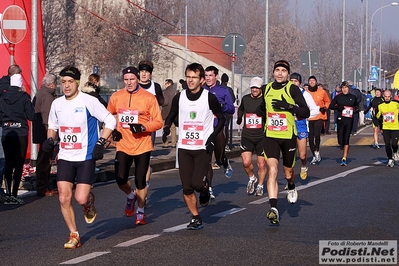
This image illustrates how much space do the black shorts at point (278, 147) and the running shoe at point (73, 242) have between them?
2.96 meters

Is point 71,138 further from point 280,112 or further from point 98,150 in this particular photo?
point 280,112

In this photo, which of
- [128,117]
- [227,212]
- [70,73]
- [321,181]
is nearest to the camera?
[70,73]

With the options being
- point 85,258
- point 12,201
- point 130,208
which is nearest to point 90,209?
point 130,208

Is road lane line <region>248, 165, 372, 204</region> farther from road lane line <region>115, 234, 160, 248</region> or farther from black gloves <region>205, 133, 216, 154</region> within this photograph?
road lane line <region>115, 234, 160, 248</region>

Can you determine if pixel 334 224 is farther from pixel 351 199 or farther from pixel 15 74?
pixel 15 74

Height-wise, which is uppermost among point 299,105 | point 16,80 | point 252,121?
point 16,80

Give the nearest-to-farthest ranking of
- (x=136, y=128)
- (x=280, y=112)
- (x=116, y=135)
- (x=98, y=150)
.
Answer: (x=98, y=150) → (x=116, y=135) → (x=136, y=128) → (x=280, y=112)

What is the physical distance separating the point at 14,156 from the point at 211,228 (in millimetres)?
4238

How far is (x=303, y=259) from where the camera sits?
857 cm

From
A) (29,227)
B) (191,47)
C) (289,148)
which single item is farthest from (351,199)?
(191,47)

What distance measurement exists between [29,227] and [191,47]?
70.8 metres

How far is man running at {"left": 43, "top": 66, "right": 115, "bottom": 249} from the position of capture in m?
9.58

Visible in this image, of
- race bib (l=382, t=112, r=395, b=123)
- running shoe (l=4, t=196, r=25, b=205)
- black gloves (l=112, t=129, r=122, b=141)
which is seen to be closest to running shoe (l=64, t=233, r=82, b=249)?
black gloves (l=112, t=129, r=122, b=141)

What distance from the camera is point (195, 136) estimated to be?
35.1 ft
